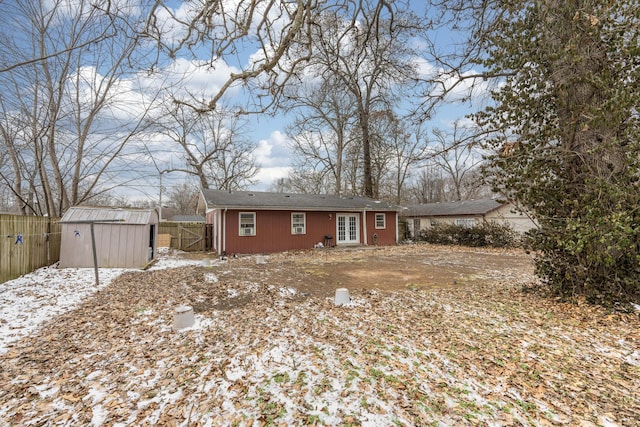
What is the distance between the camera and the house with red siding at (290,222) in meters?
12.8

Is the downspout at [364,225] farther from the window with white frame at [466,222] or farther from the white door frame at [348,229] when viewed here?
the window with white frame at [466,222]

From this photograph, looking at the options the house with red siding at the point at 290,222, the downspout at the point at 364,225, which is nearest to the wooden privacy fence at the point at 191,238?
the house with red siding at the point at 290,222

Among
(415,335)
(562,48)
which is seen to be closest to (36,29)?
(415,335)

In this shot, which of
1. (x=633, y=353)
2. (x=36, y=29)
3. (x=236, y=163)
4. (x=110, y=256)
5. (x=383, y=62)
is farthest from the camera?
(x=236, y=163)

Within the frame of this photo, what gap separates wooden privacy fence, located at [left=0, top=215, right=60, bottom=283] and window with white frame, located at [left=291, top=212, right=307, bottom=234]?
28.2 ft

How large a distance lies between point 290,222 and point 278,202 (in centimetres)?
114

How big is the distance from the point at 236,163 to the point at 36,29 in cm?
1767

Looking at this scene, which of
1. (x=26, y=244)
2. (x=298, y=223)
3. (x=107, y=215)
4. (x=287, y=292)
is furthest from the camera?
(x=298, y=223)

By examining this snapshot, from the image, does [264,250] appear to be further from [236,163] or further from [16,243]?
[236,163]

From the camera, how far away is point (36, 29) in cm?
724

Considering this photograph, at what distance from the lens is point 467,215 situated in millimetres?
17797

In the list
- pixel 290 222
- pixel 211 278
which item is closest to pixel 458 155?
pixel 290 222

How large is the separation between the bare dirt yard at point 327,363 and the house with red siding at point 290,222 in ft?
23.2

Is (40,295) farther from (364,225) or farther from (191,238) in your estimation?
(364,225)
